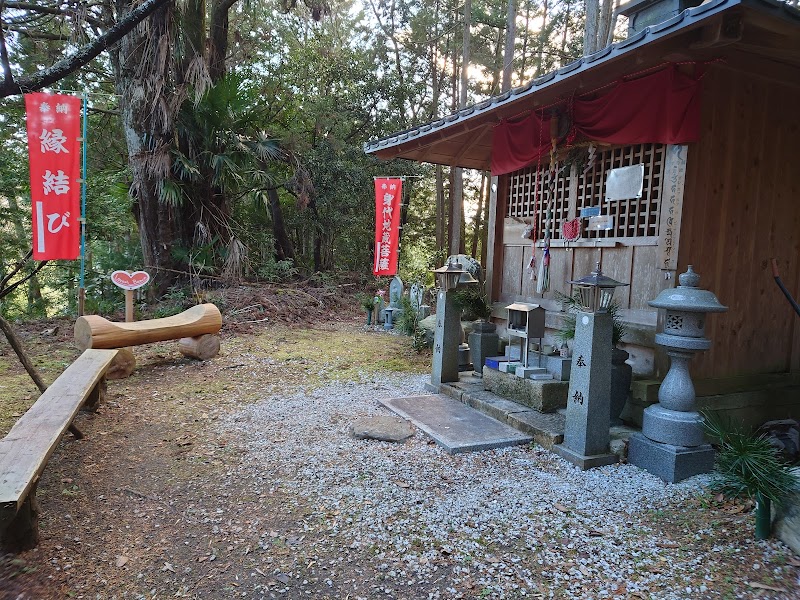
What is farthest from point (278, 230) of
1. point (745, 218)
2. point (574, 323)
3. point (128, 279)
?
point (745, 218)

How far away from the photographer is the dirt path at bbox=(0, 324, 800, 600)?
232cm

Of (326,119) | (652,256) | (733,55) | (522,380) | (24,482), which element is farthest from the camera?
(326,119)

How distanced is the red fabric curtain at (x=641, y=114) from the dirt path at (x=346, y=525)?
279 centimetres

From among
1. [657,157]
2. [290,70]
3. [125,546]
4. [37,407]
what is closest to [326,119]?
[290,70]

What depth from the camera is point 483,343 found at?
6012 millimetres

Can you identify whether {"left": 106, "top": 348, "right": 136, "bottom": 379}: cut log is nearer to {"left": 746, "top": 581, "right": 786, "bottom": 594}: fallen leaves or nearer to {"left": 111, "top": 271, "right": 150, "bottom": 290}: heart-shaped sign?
{"left": 111, "top": 271, "right": 150, "bottom": 290}: heart-shaped sign

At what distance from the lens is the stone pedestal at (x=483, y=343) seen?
Result: 19.7 feet

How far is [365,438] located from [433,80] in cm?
1570

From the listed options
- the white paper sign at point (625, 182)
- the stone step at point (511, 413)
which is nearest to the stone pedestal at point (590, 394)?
the stone step at point (511, 413)

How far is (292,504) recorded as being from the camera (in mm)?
3053

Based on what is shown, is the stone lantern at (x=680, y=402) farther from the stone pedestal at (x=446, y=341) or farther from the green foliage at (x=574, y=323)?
the stone pedestal at (x=446, y=341)

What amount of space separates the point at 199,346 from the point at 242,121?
213 inches

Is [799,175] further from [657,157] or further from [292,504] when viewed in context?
[292,504]

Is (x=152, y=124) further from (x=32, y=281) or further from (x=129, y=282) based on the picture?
(x=32, y=281)
